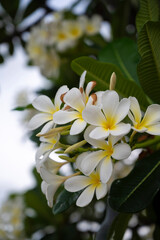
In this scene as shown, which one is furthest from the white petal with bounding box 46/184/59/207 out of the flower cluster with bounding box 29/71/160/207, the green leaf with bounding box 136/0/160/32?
the green leaf with bounding box 136/0/160/32

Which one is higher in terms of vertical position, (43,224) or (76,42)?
(76,42)

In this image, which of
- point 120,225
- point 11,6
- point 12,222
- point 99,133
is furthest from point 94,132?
point 11,6

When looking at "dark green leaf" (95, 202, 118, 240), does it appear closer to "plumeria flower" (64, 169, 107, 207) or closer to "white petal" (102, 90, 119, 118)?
"plumeria flower" (64, 169, 107, 207)

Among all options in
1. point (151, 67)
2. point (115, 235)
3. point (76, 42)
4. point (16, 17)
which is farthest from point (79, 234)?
point (16, 17)

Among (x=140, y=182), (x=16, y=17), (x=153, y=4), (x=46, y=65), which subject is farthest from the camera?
(x=16, y=17)

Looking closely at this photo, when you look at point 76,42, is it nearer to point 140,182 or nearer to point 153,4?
point 153,4

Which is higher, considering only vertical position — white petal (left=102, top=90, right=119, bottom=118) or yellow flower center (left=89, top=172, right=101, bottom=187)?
white petal (left=102, top=90, right=119, bottom=118)

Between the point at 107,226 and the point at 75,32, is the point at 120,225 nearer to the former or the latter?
the point at 107,226
